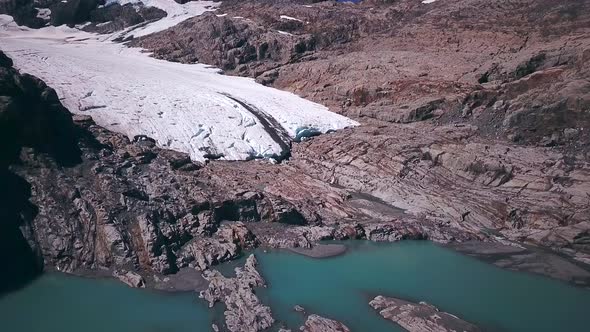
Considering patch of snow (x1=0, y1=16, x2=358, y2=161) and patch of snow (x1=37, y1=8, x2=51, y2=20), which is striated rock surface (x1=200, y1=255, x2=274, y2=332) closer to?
patch of snow (x1=0, y1=16, x2=358, y2=161)

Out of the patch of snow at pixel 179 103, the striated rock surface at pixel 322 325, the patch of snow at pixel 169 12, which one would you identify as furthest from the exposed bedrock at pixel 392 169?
the patch of snow at pixel 169 12

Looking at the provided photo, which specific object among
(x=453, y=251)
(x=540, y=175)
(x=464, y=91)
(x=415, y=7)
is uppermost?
(x=415, y=7)

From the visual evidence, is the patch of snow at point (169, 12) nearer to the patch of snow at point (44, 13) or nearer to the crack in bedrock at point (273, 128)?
the patch of snow at point (44, 13)

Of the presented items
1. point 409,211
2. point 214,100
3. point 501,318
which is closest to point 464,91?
point 409,211

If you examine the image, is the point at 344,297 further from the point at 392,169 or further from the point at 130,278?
the point at 392,169

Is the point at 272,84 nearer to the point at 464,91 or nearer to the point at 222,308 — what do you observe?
the point at 464,91

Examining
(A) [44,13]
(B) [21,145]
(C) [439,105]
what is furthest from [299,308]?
(A) [44,13]
